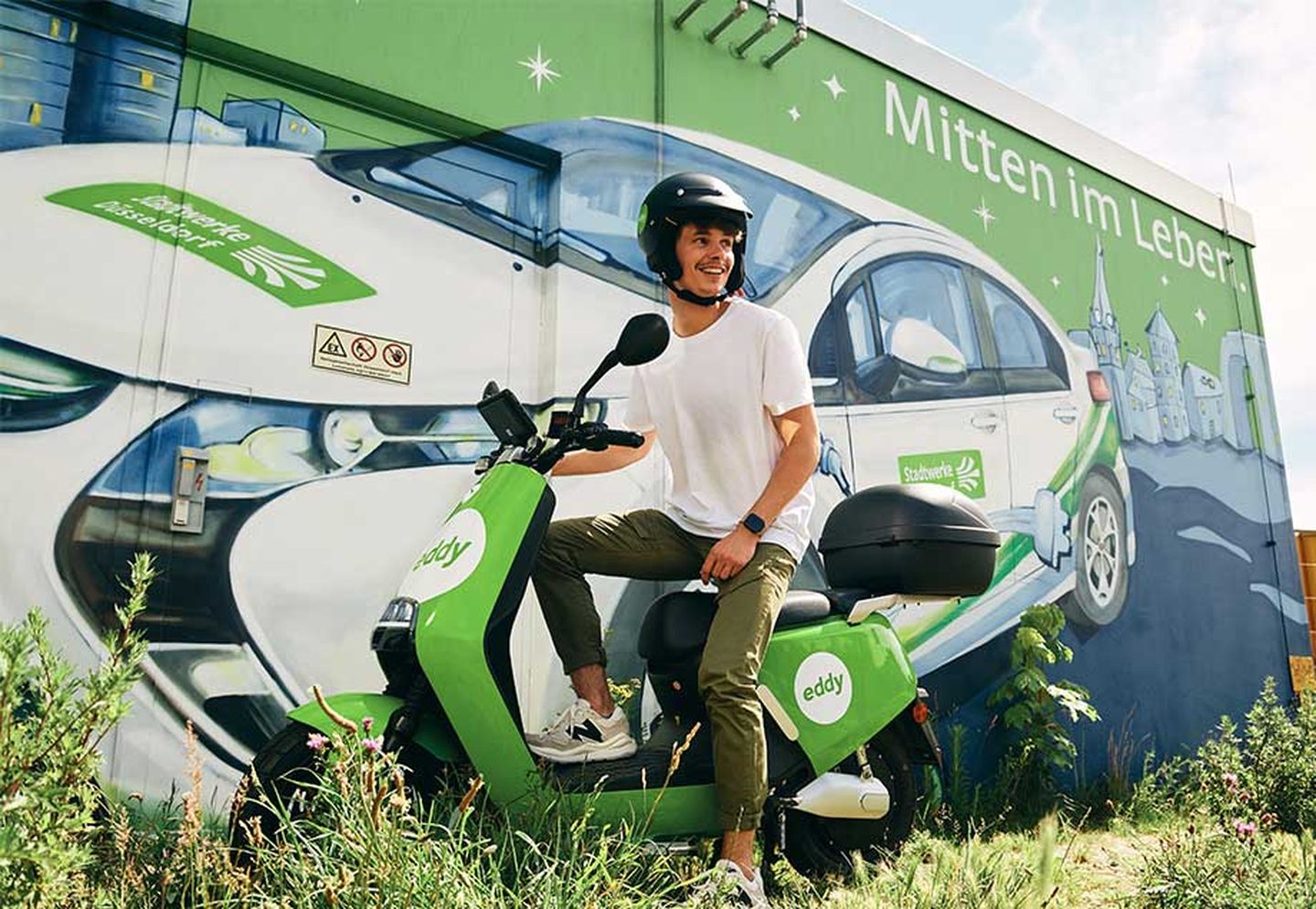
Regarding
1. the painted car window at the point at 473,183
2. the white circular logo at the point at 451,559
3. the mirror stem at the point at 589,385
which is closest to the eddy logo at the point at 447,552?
the white circular logo at the point at 451,559

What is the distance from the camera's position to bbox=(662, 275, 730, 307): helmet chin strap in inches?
110

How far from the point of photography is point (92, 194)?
3.17m

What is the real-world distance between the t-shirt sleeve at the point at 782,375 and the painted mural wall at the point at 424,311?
1437mm

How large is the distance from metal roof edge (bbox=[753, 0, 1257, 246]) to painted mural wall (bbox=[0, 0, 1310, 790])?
11 cm

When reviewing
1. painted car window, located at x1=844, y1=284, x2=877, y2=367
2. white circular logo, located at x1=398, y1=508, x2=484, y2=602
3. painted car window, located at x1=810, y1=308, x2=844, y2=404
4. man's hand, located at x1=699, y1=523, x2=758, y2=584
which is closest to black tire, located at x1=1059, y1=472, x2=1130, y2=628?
painted car window, located at x1=844, y1=284, x2=877, y2=367

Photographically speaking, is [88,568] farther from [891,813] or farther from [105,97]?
[891,813]

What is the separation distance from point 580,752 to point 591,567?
47 cm

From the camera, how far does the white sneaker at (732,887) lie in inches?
85.2

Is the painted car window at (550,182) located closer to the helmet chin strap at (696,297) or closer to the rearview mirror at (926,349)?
the rearview mirror at (926,349)

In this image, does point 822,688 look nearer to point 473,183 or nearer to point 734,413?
point 734,413

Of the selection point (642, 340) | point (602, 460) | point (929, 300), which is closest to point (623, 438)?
point (642, 340)

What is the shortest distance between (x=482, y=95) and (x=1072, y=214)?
4142mm

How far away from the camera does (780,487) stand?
2605 mm

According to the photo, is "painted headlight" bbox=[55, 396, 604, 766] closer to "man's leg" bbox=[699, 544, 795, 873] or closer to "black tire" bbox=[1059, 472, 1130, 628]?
"man's leg" bbox=[699, 544, 795, 873]
